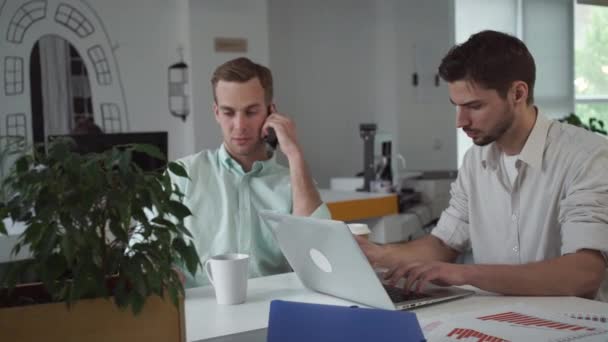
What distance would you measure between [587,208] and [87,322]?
123 centimetres

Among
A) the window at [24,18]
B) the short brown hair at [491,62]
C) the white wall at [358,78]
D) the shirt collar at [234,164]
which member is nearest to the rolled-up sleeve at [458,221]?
the short brown hair at [491,62]

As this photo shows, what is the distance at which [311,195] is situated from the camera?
1.96 metres

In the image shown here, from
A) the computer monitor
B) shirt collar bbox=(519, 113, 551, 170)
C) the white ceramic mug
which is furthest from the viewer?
the computer monitor

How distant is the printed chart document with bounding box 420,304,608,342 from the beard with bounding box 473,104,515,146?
0.64 metres

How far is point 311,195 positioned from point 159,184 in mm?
1092

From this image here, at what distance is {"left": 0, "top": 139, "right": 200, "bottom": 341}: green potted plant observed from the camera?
32.0 inches

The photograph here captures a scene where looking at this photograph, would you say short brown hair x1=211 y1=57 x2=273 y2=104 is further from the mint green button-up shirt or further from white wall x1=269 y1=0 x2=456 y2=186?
white wall x1=269 y1=0 x2=456 y2=186

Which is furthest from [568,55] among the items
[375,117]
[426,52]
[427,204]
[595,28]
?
[427,204]

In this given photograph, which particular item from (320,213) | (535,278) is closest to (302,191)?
(320,213)

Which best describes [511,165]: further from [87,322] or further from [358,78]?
[358,78]

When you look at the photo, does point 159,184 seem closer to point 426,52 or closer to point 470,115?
point 470,115

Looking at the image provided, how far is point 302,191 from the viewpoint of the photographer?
1.96 metres

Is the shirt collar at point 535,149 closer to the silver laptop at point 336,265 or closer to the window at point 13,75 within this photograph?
the silver laptop at point 336,265

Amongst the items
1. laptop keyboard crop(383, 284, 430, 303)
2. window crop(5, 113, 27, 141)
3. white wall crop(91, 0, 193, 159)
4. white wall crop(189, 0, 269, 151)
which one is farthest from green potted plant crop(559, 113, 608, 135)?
window crop(5, 113, 27, 141)
